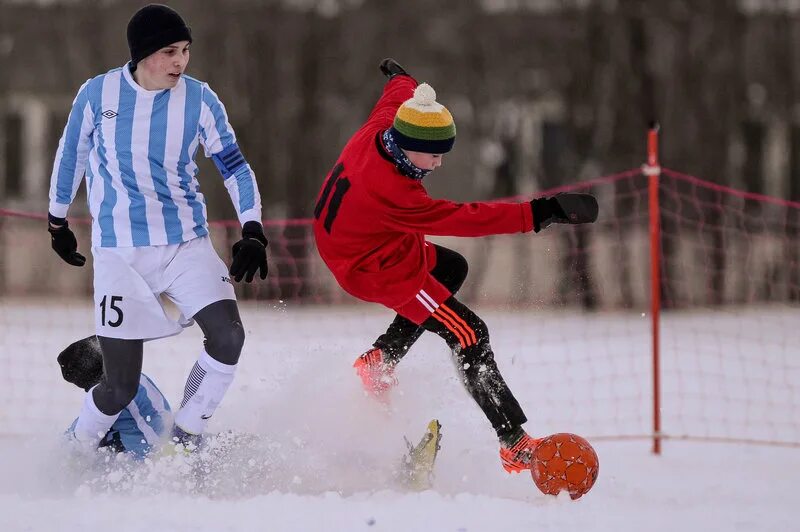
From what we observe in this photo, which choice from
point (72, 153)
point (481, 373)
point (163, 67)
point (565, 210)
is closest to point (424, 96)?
point (565, 210)

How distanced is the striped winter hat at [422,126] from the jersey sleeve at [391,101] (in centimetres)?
33

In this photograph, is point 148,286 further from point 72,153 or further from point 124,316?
point 72,153

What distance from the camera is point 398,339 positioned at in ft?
16.0

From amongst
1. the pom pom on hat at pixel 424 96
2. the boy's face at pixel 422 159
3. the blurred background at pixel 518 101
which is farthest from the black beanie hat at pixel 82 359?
the blurred background at pixel 518 101

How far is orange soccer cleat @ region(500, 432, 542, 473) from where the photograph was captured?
14.2 ft

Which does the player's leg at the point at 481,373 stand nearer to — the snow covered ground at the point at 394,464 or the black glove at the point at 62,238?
the snow covered ground at the point at 394,464

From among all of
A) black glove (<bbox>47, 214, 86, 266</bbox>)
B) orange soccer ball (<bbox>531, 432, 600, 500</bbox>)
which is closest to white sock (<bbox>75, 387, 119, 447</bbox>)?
black glove (<bbox>47, 214, 86, 266</bbox>)

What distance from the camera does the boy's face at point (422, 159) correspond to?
4.19 meters

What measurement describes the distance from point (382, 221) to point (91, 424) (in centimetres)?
148

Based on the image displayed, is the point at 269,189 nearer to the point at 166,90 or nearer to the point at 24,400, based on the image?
the point at 24,400

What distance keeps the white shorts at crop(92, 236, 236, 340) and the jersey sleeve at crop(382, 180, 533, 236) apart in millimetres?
804

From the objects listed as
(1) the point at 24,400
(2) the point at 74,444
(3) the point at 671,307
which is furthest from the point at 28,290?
(2) the point at 74,444

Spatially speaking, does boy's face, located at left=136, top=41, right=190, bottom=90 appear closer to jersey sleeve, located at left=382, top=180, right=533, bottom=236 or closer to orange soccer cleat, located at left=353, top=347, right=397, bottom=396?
jersey sleeve, located at left=382, top=180, right=533, bottom=236

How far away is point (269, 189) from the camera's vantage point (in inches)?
494
